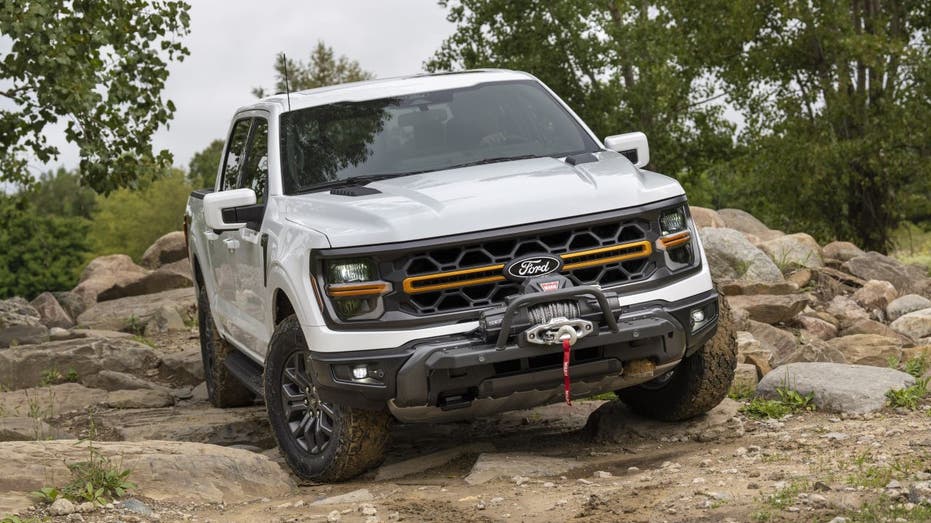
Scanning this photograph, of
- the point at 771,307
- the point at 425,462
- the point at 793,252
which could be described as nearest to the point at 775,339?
the point at 771,307

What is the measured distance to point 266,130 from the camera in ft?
26.0

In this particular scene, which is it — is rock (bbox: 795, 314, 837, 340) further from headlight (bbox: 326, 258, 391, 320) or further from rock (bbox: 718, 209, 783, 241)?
headlight (bbox: 326, 258, 391, 320)

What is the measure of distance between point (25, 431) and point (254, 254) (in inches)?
98.3

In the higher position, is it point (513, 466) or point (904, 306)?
point (513, 466)

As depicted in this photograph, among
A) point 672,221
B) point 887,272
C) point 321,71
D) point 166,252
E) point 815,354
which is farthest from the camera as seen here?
point 321,71

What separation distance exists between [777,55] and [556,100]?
20.2m

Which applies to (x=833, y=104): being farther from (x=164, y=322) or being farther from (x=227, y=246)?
(x=227, y=246)

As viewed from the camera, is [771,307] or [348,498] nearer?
[348,498]

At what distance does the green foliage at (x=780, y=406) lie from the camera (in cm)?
792

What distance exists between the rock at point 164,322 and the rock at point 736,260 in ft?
22.1

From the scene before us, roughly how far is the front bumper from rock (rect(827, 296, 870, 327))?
699cm

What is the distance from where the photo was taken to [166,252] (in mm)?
26031

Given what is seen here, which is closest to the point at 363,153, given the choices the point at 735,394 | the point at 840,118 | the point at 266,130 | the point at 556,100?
the point at 266,130

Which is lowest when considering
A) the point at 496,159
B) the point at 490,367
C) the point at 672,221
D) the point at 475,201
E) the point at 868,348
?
the point at 868,348
